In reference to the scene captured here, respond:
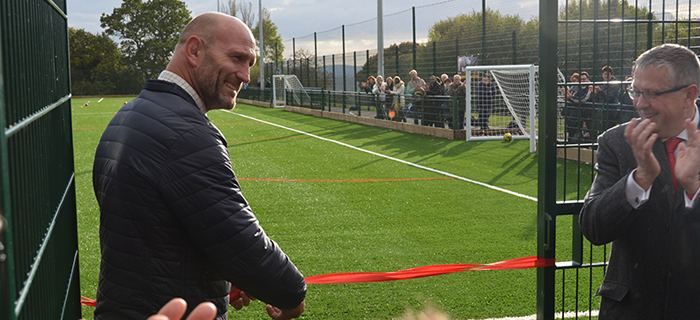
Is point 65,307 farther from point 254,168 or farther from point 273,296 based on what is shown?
point 254,168

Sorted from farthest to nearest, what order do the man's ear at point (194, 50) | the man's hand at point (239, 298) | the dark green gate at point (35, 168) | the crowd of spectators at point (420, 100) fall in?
the crowd of spectators at point (420, 100), the man's hand at point (239, 298), the man's ear at point (194, 50), the dark green gate at point (35, 168)

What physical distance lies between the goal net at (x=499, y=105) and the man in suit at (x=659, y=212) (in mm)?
13381

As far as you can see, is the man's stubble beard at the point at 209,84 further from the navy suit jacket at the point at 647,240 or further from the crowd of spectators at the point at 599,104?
the crowd of spectators at the point at 599,104

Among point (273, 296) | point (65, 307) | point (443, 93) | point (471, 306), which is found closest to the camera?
point (273, 296)

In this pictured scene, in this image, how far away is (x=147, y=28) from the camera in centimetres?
7362

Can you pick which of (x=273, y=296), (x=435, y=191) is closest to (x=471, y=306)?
(x=273, y=296)

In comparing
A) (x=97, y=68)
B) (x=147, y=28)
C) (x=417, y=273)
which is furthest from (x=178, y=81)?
(x=147, y=28)

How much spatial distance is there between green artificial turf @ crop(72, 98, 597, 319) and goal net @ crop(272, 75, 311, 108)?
1710cm

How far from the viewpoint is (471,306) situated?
4.58m

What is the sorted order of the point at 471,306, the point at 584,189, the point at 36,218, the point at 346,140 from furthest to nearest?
the point at 346,140
the point at 584,189
the point at 471,306
the point at 36,218

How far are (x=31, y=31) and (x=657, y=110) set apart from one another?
2279 millimetres

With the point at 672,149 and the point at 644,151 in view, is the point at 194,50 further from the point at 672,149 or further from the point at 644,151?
the point at 672,149

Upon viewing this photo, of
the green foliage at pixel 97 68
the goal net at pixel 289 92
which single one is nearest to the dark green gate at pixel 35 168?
the goal net at pixel 289 92

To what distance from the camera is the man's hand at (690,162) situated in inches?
84.4
